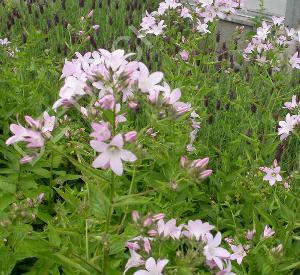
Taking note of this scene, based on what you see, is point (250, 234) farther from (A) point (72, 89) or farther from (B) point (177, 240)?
(A) point (72, 89)

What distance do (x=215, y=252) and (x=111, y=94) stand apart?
52cm

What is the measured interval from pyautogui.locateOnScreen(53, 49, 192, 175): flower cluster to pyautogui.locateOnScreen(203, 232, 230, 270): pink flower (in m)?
0.35

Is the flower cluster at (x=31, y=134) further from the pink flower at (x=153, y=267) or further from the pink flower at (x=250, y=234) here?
the pink flower at (x=250, y=234)

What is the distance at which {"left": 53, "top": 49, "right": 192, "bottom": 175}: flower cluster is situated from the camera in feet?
4.66

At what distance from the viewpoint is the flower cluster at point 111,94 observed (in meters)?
1.42

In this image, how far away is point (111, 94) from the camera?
148 centimetres

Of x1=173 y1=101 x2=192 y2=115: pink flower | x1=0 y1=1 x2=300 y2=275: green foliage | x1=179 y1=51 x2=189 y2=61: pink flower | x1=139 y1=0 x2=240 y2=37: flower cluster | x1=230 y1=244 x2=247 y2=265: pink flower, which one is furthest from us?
x1=139 y1=0 x2=240 y2=37: flower cluster

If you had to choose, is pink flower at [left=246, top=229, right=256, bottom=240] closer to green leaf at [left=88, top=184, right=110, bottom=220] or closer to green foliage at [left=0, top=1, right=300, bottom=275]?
green foliage at [left=0, top=1, right=300, bottom=275]

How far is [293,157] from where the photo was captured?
3.51 meters

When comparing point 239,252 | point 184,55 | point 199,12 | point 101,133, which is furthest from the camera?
point 199,12

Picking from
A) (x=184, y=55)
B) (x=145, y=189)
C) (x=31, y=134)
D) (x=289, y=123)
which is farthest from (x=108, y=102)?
(x=184, y=55)

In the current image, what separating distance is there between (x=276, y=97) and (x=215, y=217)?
2.82 feet

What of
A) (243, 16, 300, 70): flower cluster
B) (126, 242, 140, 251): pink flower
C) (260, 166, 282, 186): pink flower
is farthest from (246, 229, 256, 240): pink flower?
(243, 16, 300, 70): flower cluster

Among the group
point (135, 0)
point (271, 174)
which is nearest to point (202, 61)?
point (271, 174)
